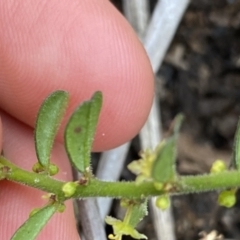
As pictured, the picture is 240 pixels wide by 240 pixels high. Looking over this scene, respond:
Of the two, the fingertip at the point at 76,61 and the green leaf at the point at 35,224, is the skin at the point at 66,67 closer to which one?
the fingertip at the point at 76,61

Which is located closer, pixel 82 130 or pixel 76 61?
pixel 82 130

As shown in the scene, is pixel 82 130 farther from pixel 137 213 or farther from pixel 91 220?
pixel 91 220

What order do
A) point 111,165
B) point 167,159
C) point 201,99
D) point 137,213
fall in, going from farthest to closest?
point 201,99
point 111,165
point 137,213
point 167,159

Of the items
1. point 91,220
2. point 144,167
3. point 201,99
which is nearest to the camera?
point 144,167

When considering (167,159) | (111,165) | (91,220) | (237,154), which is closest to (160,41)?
(111,165)

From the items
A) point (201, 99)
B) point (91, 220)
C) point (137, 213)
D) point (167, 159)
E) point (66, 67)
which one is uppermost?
point (167, 159)

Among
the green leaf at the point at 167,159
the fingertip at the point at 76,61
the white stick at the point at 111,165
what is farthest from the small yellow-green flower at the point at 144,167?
the white stick at the point at 111,165
